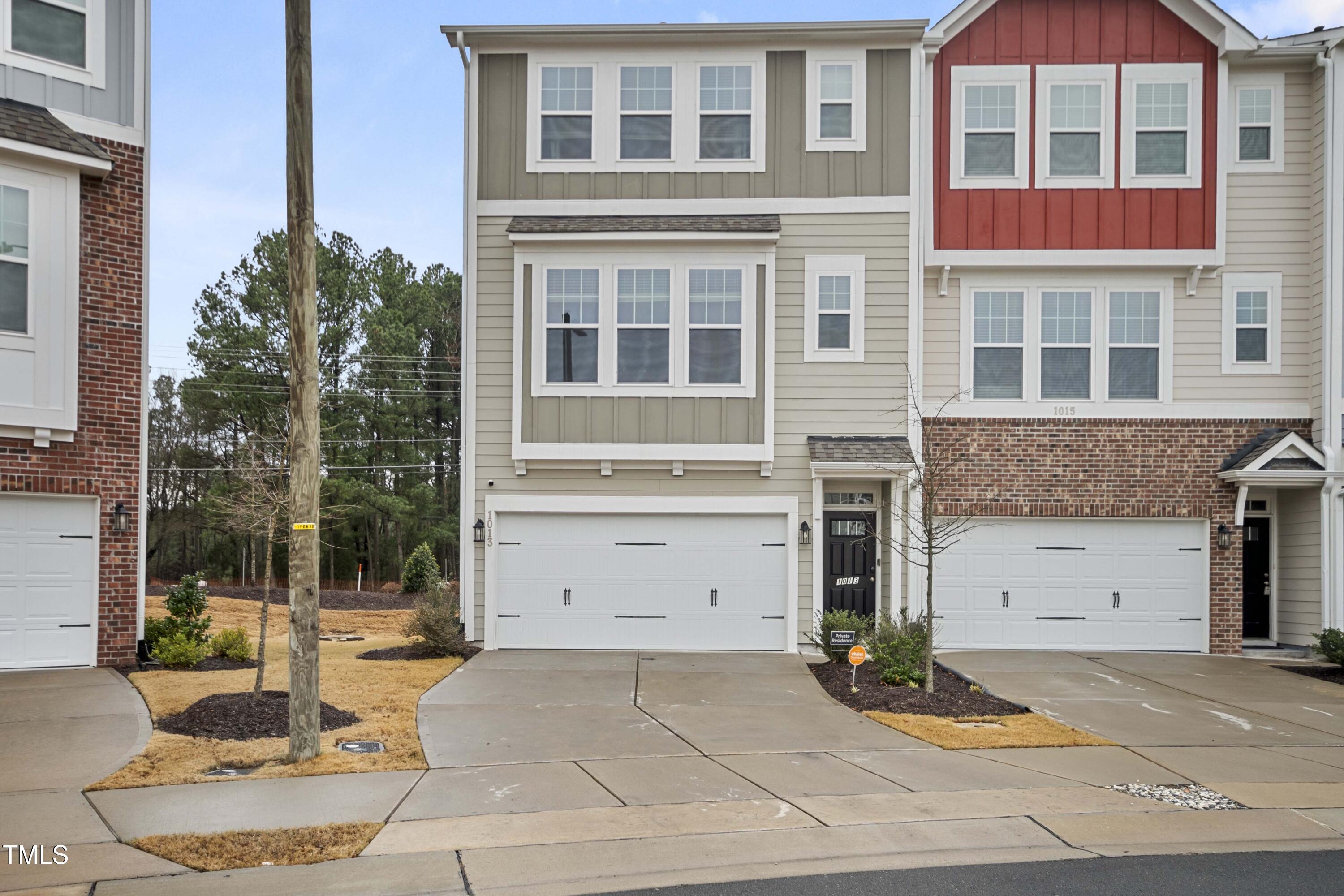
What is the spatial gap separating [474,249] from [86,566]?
691 centimetres

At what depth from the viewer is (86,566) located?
13.1m

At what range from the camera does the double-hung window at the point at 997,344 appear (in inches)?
632

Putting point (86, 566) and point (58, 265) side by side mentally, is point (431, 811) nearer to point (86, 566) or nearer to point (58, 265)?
point (86, 566)

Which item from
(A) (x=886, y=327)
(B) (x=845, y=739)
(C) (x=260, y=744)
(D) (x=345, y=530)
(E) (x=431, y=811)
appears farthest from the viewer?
(D) (x=345, y=530)

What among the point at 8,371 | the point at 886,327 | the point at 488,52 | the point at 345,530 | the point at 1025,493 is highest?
the point at 488,52

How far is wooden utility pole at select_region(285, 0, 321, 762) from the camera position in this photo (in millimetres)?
8672

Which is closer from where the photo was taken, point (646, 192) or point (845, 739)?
point (845, 739)

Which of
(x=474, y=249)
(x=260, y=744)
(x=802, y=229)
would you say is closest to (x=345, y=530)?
(x=474, y=249)

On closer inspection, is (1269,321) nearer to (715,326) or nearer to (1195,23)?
(1195,23)

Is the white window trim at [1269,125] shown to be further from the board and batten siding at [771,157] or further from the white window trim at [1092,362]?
the board and batten siding at [771,157]

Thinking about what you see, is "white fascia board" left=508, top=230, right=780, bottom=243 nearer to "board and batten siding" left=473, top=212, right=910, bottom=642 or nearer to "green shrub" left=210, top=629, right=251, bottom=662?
"board and batten siding" left=473, top=212, right=910, bottom=642

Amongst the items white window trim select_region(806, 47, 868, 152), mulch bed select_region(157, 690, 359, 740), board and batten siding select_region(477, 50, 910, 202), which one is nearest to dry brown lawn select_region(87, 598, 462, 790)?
mulch bed select_region(157, 690, 359, 740)

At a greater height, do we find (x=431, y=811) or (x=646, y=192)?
(x=646, y=192)

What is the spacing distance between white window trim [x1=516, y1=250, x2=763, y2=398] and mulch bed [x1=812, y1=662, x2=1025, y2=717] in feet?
15.4
